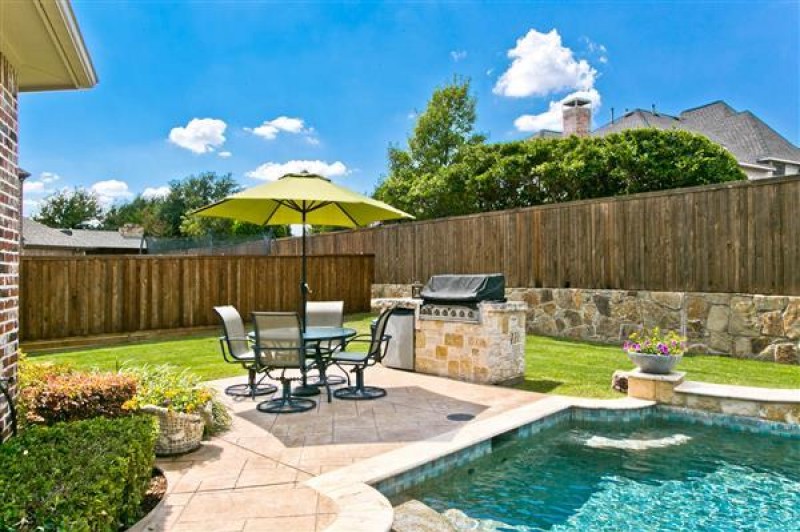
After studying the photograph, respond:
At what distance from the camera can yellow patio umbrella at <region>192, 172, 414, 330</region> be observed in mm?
5105

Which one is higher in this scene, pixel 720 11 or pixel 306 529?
pixel 720 11

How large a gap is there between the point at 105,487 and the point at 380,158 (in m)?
25.6

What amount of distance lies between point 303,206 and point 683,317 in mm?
5954

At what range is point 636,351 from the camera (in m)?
5.71

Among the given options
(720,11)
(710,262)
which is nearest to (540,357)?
(710,262)

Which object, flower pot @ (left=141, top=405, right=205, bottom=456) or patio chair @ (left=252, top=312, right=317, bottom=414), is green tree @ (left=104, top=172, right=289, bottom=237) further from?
flower pot @ (left=141, top=405, right=205, bottom=456)

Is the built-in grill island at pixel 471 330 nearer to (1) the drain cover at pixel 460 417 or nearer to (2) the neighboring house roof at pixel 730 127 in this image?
(1) the drain cover at pixel 460 417

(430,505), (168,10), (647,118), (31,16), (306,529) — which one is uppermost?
(647,118)

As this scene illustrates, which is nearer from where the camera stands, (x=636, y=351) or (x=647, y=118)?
(x=636, y=351)

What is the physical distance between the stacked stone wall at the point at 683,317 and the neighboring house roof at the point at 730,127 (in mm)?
12917

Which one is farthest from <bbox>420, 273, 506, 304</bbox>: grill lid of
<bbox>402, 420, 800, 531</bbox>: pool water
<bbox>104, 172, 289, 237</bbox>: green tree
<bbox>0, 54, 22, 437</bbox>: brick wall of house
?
<bbox>104, 172, 289, 237</bbox>: green tree

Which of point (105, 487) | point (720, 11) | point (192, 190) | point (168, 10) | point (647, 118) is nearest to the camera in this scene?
point (105, 487)

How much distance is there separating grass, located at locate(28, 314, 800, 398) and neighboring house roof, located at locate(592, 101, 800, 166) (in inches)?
573

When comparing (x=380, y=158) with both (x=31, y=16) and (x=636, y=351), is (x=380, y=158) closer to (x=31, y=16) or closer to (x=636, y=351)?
(x=636, y=351)
